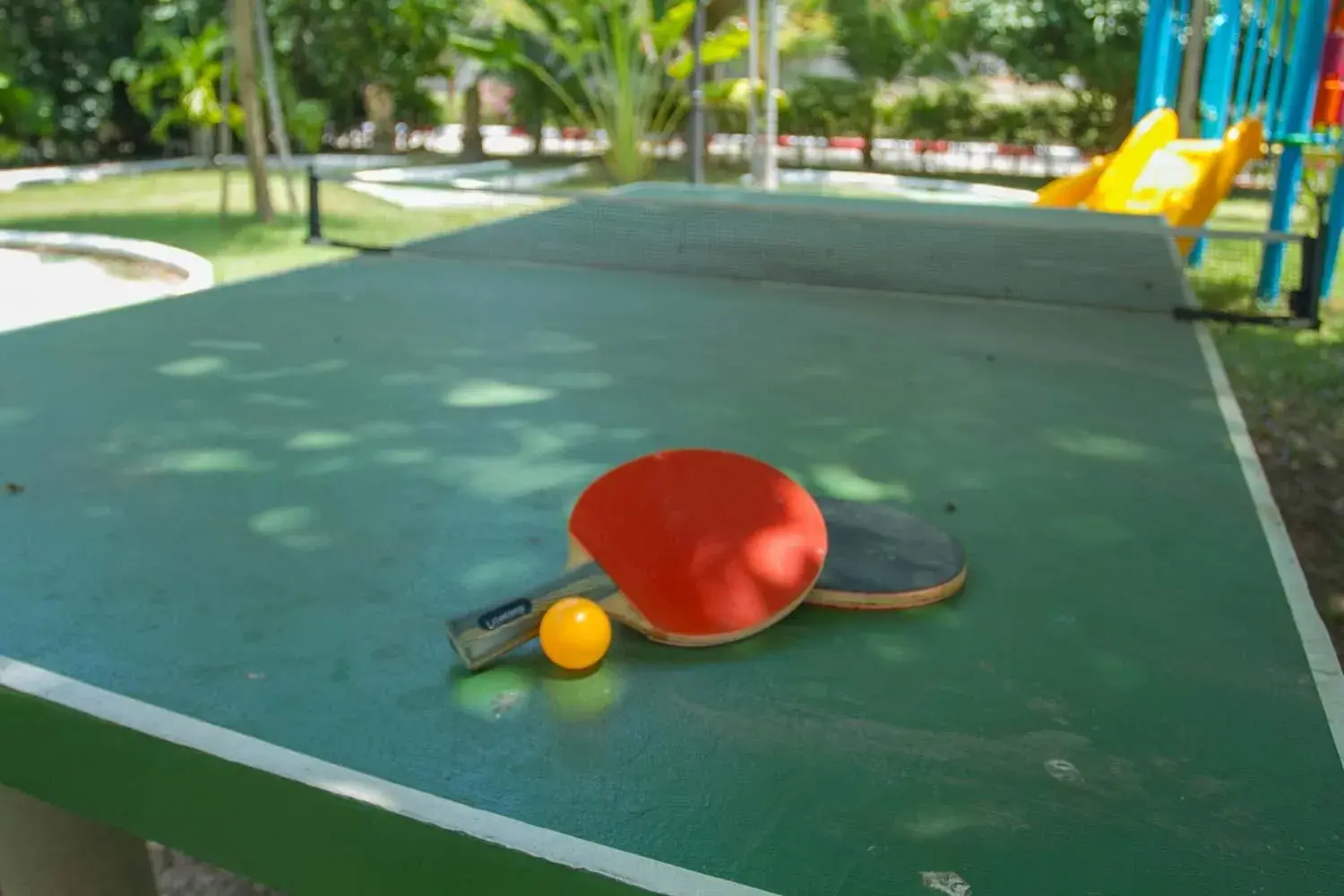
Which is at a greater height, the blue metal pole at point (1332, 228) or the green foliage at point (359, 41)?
the green foliage at point (359, 41)

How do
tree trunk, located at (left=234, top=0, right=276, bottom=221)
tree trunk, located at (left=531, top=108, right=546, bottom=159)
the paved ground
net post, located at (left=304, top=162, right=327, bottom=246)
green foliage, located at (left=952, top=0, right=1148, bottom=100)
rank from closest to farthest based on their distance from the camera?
1. the paved ground
2. net post, located at (left=304, top=162, right=327, bottom=246)
3. tree trunk, located at (left=234, top=0, right=276, bottom=221)
4. green foliage, located at (left=952, top=0, right=1148, bottom=100)
5. tree trunk, located at (left=531, top=108, right=546, bottom=159)

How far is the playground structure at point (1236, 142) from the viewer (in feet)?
22.0

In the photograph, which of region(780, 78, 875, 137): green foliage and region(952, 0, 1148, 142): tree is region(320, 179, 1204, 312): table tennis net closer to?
region(952, 0, 1148, 142): tree

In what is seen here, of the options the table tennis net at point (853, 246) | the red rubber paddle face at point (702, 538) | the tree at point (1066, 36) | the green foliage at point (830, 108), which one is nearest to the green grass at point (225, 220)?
the table tennis net at point (853, 246)

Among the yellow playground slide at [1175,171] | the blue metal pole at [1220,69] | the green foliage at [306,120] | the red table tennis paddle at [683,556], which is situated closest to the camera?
the red table tennis paddle at [683,556]

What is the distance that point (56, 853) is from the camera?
7.06 ft

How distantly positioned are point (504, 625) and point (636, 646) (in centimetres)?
27

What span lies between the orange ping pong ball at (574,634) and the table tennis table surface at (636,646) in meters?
0.04

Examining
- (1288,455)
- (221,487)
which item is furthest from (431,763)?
(1288,455)

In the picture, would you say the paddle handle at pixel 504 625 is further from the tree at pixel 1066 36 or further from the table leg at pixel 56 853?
the tree at pixel 1066 36

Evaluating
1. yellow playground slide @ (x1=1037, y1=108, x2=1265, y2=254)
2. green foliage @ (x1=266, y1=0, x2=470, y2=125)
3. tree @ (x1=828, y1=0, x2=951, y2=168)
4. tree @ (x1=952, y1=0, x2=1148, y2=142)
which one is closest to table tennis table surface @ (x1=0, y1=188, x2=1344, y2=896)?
yellow playground slide @ (x1=1037, y1=108, x2=1265, y2=254)

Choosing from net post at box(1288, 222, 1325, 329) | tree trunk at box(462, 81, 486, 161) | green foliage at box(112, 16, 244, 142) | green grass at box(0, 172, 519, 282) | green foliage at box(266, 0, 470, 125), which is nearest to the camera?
net post at box(1288, 222, 1325, 329)

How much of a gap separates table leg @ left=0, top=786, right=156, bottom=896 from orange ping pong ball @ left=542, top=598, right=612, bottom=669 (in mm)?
928

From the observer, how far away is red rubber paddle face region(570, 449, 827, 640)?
2.17m
